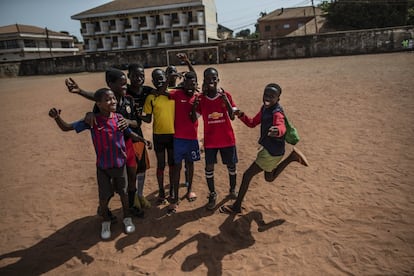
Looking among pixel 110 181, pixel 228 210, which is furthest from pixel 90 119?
pixel 228 210

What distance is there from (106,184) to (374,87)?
1054 cm

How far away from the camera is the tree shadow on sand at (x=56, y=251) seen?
3.10m

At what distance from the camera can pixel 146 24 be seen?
45500 millimetres

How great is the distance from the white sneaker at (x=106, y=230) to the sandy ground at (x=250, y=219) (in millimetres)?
86

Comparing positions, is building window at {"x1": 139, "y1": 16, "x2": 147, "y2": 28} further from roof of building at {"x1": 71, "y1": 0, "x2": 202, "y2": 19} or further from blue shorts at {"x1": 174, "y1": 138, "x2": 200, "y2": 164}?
blue shorts at {"x1": 174, "y1": 138, "x2": 200, "y2": 164}

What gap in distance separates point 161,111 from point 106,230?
5.31 ft

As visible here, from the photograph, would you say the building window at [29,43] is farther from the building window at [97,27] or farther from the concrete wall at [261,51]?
the concrete wall at [261,51]

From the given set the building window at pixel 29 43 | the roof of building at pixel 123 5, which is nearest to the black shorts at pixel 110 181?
the roof of building at pixel 123 5

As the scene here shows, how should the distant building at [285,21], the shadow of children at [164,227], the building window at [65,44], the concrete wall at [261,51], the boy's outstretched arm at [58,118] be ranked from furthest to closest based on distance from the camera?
1. the building window at [65,44]
2. the distant building at [285,21]
3. the concrete wall at [261,51]
4. the shadow of children at [164,227]
5. the boy's outstretched arm at [58,118]

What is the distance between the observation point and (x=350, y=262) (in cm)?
291

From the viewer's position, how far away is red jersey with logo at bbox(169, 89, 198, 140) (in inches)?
150

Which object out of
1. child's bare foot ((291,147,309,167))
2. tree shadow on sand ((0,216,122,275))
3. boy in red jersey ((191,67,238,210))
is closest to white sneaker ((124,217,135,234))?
tree shadow on sand ((0,216,122,275))

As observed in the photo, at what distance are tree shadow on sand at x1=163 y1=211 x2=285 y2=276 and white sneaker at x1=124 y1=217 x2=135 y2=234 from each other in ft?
2.02

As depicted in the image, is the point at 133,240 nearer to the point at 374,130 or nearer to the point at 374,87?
the point at 374,130
